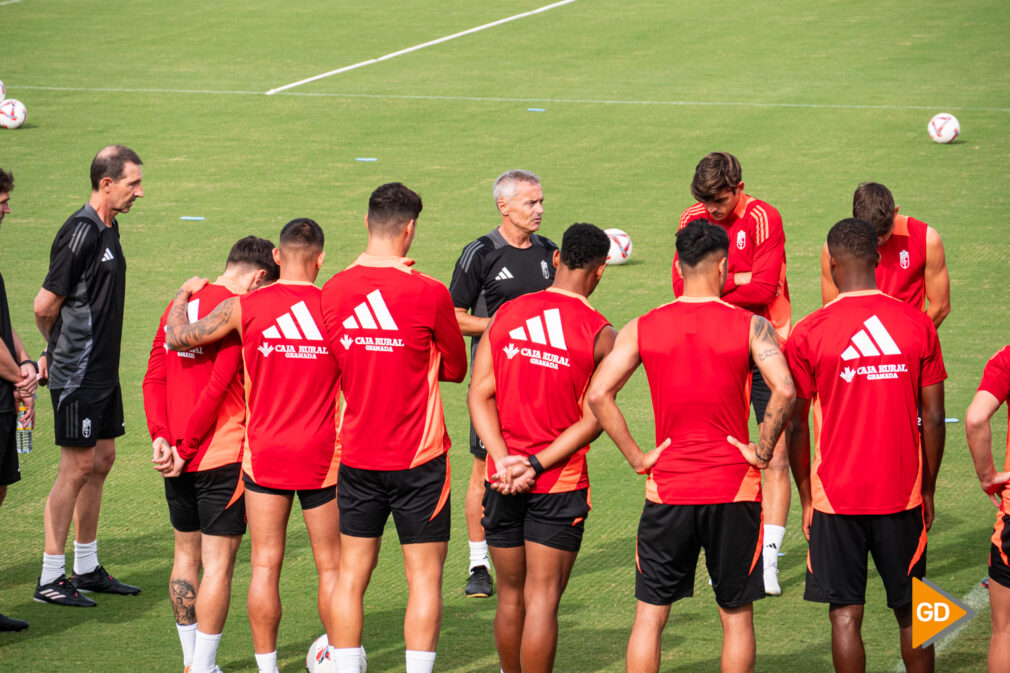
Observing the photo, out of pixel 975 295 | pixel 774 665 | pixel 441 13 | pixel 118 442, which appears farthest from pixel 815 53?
pixel 774 665

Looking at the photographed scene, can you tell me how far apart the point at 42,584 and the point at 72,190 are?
12462 mm

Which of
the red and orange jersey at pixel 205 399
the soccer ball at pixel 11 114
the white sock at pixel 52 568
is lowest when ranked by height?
the white sock at pixel 52 568

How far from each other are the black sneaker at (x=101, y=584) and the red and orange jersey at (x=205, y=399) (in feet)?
5.32

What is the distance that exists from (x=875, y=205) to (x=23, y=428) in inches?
210

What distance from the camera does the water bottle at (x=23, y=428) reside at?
782cm

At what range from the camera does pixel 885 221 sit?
7582mm

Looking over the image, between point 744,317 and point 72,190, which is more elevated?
point 72,190

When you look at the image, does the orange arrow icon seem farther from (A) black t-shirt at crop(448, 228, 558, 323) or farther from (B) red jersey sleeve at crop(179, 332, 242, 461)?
(B) red jersey sleeve at crop(179, 332, 242, 461)

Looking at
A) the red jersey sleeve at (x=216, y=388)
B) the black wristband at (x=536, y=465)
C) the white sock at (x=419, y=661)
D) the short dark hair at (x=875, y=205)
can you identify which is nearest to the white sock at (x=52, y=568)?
the red jersey sleeve at (x=216, y=388)

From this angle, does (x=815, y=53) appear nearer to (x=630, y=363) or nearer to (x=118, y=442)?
(x=118, y=442)

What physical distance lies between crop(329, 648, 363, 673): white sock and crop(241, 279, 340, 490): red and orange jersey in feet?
2.81

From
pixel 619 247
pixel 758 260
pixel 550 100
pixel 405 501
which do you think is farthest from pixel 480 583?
pixel 550 100

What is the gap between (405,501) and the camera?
650 cm

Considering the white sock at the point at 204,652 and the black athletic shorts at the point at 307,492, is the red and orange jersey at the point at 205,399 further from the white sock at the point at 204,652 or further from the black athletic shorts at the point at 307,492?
the white sock at the point at 204,652
